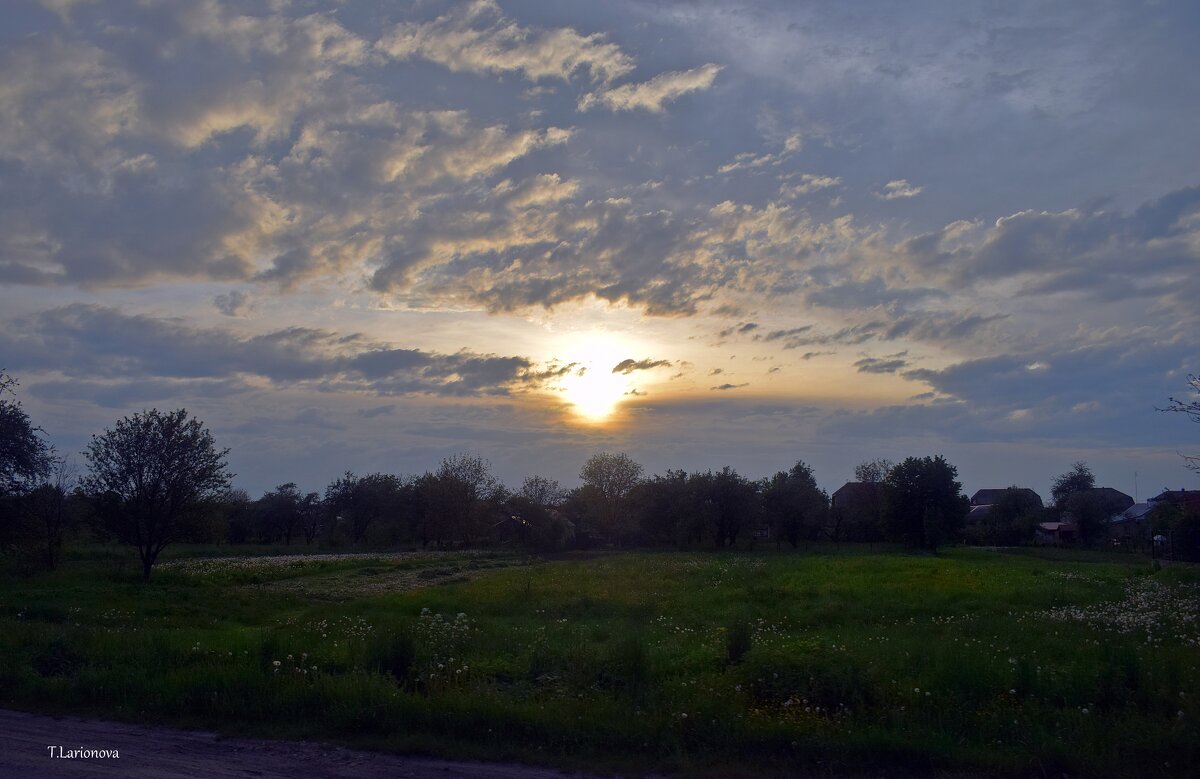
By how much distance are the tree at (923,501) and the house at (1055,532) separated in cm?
1872

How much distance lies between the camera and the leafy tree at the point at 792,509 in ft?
252

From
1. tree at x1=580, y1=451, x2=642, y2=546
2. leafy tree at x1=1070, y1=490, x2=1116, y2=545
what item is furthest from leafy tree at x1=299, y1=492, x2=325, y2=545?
leafy tree at x1=1070, y1=490, x2=1116, y2=545

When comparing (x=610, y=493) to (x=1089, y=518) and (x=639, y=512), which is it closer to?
(x=639, y=512)

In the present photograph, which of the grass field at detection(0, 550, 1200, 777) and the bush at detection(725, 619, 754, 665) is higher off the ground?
the bush at detection(725, 619, 754, 665)

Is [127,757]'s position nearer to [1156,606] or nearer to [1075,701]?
[1075,701]

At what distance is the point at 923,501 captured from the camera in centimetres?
6831

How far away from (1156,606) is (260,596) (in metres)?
23.8

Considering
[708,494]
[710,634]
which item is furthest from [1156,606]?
[708,494]

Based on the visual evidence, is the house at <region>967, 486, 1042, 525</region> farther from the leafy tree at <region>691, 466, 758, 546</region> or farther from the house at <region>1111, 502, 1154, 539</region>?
the leafy tree at <region>691, 466, 758, 546</region>

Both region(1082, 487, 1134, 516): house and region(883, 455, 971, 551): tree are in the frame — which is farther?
region(1082, 487, 1134, 516): house

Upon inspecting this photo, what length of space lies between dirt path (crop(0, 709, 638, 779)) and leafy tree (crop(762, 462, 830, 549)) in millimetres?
70342

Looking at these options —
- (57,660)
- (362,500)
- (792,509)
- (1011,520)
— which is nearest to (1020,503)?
(1011,520)

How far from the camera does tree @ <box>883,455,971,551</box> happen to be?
67.6 m

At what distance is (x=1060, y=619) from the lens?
1631 cm
